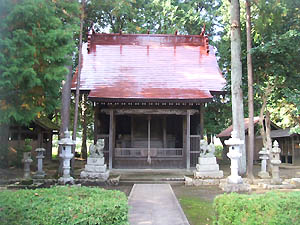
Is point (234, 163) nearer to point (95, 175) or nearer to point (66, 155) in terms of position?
Answer: point (95, 175)

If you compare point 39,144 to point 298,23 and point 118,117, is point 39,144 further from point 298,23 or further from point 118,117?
point 298,23

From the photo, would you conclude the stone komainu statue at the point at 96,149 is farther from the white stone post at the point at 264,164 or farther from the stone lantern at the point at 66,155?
the white stone post at the point at 264,164

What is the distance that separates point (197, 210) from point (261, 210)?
300 centimetres

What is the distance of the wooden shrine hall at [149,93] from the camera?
14.4m

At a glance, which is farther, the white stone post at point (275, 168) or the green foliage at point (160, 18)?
the green foliage at point (160, 18)

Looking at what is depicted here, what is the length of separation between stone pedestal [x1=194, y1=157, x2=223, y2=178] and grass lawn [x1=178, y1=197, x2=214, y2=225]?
3466 mm

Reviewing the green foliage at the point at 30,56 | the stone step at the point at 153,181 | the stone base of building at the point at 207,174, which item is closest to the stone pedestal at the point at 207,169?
the stone base of building at the point at 207,174

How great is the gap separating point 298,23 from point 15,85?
10.9m

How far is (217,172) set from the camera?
12492 millimetres

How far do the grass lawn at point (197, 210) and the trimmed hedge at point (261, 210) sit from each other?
1.68 metres

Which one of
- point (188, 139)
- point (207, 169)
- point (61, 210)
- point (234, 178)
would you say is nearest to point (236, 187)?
point (234, 178)

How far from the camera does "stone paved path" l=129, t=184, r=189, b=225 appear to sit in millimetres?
6201

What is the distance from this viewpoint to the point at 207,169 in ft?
40.9

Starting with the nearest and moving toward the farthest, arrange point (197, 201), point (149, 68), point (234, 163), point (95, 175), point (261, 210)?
point (261, 210)
point (197, 201)
point (234, 163)
point (95, 175)
point (149, 68)
